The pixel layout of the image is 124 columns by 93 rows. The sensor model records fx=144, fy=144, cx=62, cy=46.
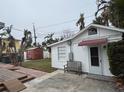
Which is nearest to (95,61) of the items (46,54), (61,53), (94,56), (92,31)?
(94,56)

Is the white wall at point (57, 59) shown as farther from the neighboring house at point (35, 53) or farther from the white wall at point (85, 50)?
the neighboring house at point (35, 53)

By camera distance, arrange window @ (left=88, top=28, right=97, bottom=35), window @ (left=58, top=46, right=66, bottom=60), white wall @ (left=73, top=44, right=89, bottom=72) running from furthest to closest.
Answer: window @ (left=58, top=46, right=66, bottom=60) < white wall @ (left=73, top=44, right=89, bottom=72) < window @ (left=88, top=28, right=97, bottom=35)

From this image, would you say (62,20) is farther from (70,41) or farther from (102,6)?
(70,41)

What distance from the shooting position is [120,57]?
8617mm

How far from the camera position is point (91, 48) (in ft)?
37.9

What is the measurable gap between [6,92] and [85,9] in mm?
Answer: 19991

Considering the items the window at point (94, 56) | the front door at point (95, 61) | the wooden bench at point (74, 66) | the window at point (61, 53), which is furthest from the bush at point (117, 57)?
the window at point (61, 53)

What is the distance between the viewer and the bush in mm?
8633

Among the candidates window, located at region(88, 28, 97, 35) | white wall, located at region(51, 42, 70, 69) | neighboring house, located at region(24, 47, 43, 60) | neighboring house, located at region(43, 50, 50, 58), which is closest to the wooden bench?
white wall, located at region(51, 42, 70, 69)

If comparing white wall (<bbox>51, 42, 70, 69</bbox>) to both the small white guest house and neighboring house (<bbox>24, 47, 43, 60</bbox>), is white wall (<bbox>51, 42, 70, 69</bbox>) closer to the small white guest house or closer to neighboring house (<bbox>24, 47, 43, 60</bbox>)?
the small white guest house

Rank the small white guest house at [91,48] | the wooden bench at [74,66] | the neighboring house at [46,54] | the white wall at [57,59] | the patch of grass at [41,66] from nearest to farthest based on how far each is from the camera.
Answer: the small white guest house at [91,48]
the wooden bench at [74,66]
the white wall at [57,59]
the patch of grass at [41,66]
the neighboring house at [46,54]

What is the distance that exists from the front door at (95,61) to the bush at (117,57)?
1.99 meters

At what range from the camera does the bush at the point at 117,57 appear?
340 inches

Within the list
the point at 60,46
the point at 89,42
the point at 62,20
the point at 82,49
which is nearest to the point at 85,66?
the point at 82,49
